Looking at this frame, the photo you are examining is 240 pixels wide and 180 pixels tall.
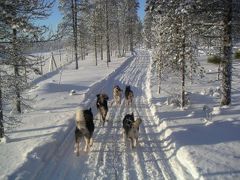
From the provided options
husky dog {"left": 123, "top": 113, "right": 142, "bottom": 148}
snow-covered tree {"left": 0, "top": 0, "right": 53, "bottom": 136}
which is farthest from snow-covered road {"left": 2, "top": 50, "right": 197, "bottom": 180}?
snow-covered tree {"left": 0, "top": 0, "right": 53, "bottom": 136}

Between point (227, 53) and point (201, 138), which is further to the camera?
point (227, 53)

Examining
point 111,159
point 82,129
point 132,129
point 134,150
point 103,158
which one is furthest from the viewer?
point 132,129

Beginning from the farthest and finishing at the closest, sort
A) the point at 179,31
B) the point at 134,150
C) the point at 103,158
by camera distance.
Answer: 1. the point at 179,31
2. the point at 134,150
3. the point at 103,158

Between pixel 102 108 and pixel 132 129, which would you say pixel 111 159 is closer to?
pixel 132 129

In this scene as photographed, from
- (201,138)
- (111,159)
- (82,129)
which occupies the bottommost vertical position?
(111,159)

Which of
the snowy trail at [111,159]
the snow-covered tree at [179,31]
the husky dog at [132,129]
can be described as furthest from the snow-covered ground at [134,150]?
the snow-covered tree at [179,31]

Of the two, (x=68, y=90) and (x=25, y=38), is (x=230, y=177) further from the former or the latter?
(x=68, y=90)

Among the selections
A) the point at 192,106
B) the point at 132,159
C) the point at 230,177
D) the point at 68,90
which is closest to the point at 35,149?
the point at 132,159

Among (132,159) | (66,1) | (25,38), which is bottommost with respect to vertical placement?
(132,159)

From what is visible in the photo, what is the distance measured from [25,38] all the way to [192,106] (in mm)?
10592

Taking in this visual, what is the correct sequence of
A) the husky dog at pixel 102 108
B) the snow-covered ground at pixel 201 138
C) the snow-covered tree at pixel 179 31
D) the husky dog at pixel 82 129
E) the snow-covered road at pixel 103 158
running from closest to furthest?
the snow-covered road at pixel 103 158 → the snow-covered ground at pixel 201 138 → the husky dog at pixel 82 129 → the husky dog at pixel 102 108 → the snow-covered tree at pixel 179 31

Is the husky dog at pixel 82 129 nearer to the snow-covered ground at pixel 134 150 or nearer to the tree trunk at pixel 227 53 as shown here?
the snow-covered ground at pixel 134 150

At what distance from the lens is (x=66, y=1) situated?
4406 centimetres

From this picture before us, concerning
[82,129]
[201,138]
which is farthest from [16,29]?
[201,138]
